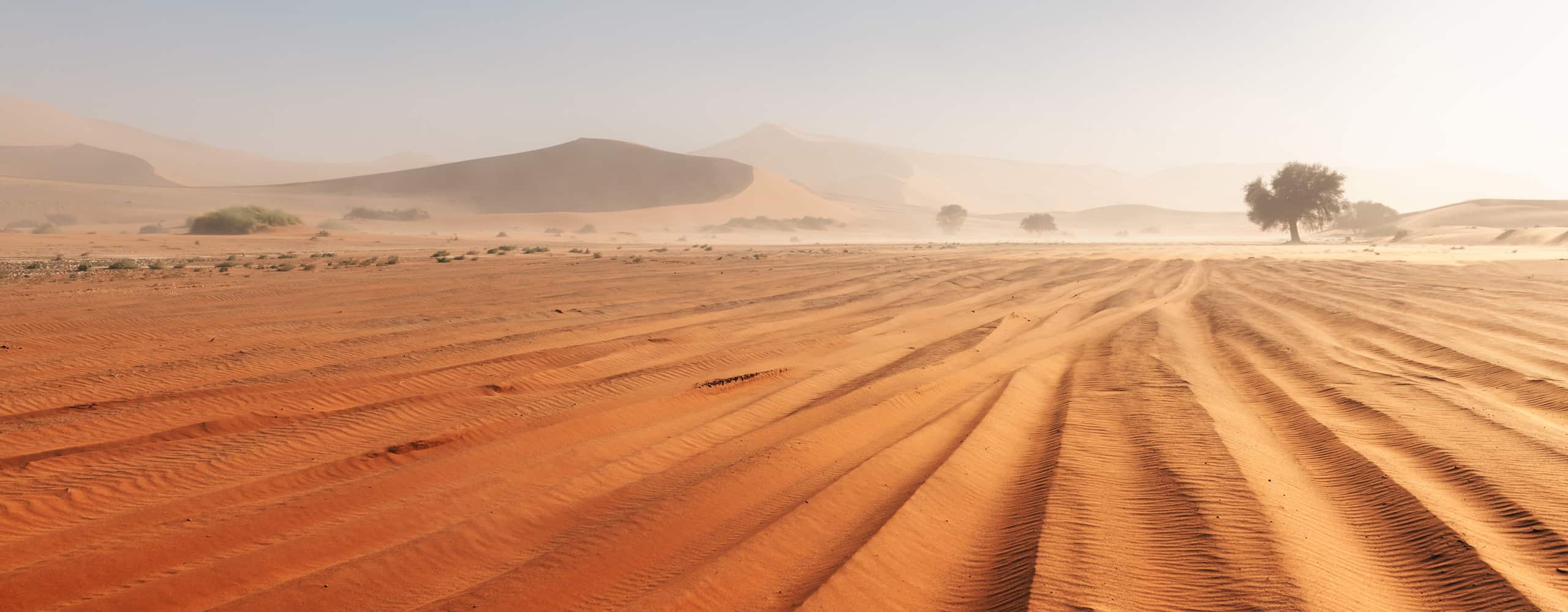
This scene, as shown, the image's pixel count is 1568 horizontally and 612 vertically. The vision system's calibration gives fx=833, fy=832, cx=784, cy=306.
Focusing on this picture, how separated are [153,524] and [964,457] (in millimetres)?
4079

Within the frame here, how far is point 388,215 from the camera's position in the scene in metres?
80.5

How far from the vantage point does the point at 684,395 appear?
6570mm

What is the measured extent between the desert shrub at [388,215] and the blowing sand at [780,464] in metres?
74.9

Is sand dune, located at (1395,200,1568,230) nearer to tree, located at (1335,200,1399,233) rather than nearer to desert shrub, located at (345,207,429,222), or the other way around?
tree, located at (1335,200,1399,233)

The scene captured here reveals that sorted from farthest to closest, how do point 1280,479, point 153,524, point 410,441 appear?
1. point 410,441
2. point 1280,479
3. point 153,524

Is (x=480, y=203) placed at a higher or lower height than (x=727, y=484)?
higher

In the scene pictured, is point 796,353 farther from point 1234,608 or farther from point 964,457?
point 1234,608

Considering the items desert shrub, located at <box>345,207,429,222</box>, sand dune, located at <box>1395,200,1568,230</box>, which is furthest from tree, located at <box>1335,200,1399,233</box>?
desert shrub, located at <box>345,207,429,222</box>

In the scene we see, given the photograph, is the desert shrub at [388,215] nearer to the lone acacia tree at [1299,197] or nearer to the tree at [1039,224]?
the tree at [1039,224]

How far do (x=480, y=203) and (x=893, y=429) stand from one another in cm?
10760

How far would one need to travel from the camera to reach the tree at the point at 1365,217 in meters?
67.4

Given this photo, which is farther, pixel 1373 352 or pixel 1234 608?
pixel 1373 352

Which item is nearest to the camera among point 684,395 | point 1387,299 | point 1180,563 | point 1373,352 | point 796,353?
point 1180,563

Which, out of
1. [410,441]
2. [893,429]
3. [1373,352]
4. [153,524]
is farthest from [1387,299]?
[153,524]
